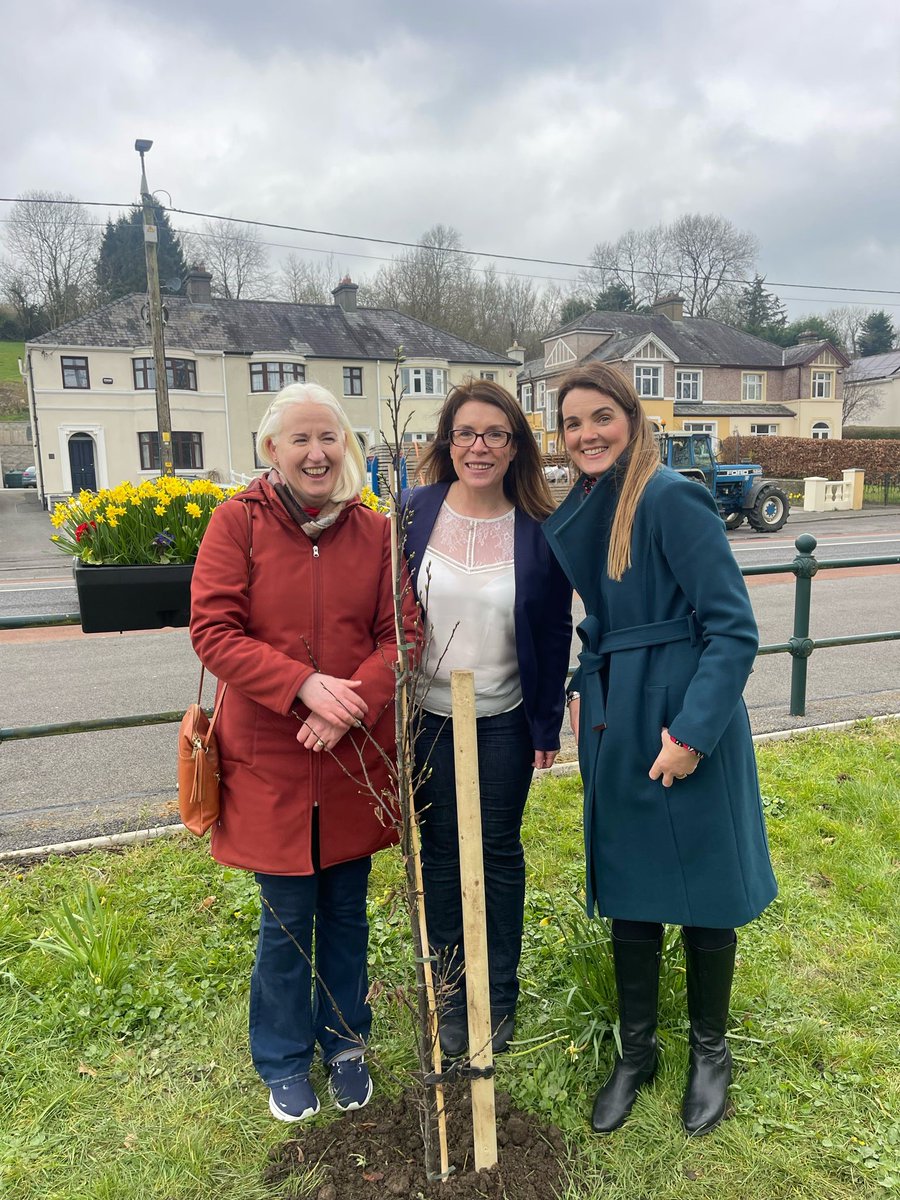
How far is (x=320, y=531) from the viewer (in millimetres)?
2172

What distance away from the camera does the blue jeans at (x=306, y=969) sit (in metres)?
2.23

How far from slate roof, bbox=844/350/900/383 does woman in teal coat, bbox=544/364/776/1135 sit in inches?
2494

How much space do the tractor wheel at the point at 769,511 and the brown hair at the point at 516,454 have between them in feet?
66.8

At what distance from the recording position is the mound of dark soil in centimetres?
194

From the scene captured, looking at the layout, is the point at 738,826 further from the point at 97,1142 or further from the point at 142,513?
the point at 142,513

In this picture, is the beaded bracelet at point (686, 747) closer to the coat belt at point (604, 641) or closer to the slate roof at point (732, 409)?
the coat belt at point (604, 641)

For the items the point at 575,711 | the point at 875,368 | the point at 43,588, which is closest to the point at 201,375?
the point at 43,588

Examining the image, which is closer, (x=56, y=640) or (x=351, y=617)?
(x=351, y=617)

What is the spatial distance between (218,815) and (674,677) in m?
1.26

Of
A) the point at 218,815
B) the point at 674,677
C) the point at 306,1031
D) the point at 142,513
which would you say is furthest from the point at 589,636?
the point at 142,513

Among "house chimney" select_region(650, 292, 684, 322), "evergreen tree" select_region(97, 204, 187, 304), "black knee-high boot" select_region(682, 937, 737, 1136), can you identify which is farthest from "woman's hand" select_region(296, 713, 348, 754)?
"evergreen tree" select_region(97, 204, 187, 304)

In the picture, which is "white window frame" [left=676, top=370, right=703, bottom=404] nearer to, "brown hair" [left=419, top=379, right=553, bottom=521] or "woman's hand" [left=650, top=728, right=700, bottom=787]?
"brown hair" [left=419, top=379, right=553, bottom=521]

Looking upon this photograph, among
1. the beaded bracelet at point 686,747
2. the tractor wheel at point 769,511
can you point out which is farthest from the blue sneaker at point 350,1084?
the tractor wheel at point 769,511

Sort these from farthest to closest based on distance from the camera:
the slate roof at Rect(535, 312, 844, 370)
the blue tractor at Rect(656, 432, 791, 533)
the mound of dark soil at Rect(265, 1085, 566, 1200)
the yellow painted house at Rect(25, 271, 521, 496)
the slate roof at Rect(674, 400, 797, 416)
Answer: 1. the slate roof at Rect(535, 312, 844, 370)
2. the slate roof at Rect(674, 400, 797, 416)
3. the yellow painted house at Rect(25, 271, 521, 496)
4. the blue tractor at Rect(656, 432, 791, 533)
5. the mound of dark soil at Rect(265, 1085, 566, 1200)
